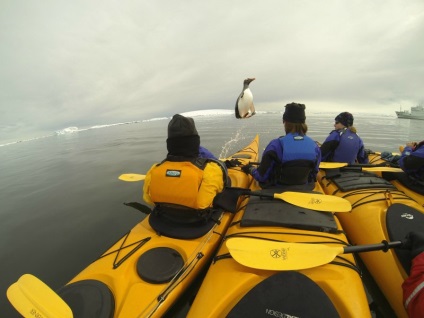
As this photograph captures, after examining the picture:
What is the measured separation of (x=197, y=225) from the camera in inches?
108

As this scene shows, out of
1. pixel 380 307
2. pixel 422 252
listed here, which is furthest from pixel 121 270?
pixel 380 307

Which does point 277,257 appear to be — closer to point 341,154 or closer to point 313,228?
point 313,228

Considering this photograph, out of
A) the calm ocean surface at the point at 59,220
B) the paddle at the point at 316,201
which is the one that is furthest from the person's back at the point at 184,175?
the calm ocean surface at the point at 59,220

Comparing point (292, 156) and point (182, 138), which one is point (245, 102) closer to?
A: point (292, 156)

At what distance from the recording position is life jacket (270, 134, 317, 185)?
3117 mm

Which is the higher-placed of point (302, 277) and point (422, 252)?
point (422, 252)

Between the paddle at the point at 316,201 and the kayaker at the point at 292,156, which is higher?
the kayaker at the point at 292,156

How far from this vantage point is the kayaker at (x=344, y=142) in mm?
4789

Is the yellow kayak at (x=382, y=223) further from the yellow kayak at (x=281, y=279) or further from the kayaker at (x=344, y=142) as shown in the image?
the kayaker at (x=344, y=142)

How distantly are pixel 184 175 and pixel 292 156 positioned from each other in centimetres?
170

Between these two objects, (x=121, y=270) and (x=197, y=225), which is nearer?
(x=121, y=270)

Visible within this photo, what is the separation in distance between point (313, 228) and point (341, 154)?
11.0 ft

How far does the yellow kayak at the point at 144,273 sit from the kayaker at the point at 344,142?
11.6ft

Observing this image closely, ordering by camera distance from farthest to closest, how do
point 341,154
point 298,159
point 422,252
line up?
point 341,154, point 298,159, point 422,252
